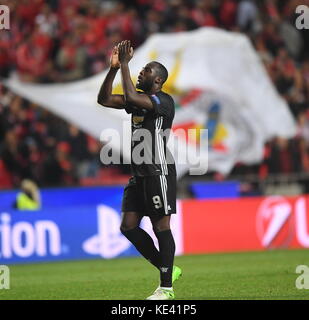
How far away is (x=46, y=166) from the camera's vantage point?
1786cm

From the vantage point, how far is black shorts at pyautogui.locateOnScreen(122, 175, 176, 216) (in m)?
9.21

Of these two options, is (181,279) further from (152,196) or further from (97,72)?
(97,72)

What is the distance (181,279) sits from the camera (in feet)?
37.4

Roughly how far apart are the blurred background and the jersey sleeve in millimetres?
8652

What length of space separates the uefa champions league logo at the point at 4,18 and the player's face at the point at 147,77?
7.91m

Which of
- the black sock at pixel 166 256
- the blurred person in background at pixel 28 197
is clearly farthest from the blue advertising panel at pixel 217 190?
the black sock at pixel 166 256

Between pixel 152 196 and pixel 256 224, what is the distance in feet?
25.7

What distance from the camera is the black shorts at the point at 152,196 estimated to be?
921 cm

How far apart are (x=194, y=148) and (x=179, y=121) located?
3.06ft

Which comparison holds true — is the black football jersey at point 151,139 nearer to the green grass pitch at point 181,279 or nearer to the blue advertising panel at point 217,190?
the green grass pitch at point 181,279

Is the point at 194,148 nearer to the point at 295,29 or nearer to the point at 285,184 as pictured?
the point at 285,184

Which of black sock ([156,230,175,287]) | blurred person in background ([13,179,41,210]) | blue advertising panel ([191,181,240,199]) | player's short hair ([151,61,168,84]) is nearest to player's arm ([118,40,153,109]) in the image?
player's short hair ([151,61,168,84])

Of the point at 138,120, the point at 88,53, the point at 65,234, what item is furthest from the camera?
the point at 88,53

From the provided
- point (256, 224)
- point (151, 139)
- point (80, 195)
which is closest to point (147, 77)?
point (151, 139)
